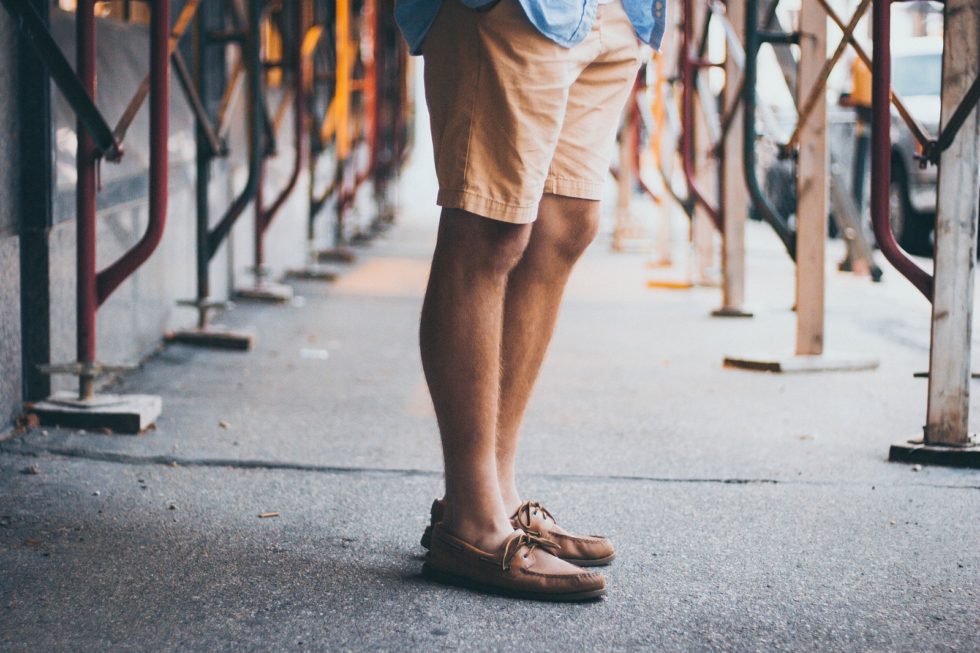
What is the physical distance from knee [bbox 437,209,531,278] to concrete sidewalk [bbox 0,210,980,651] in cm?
55

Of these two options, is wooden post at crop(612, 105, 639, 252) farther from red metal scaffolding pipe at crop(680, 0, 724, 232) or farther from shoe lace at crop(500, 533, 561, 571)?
shoe lace at crop(500, 533, 561, 571)

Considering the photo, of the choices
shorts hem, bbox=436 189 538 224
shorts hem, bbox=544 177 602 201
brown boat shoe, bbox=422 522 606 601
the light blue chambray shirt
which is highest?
the light blue chambray shirt

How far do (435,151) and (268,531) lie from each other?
843 mm

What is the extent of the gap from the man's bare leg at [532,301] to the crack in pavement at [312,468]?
2.23 feet

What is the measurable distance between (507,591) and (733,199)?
400cm

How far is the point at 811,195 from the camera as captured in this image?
4.59 metres

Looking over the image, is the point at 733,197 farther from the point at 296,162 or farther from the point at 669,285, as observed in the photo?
the point at 296,162

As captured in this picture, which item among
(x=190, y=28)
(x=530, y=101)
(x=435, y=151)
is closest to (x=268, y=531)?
(x=435, y=151)

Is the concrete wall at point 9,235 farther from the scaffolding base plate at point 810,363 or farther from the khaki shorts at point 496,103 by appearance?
the scaffolding base plate at point 810,363

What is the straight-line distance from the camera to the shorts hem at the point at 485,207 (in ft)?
6.83

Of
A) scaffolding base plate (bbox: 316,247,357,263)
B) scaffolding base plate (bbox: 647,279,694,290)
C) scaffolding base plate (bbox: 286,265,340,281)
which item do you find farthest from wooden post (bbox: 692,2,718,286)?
scaffolding base plate (bbox: 316,247,357,263)

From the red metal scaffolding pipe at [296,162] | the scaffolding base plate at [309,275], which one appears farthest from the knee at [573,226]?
A: the scaffolding base plate at [309,275]

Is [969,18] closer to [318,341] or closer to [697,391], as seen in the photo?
[697,391]

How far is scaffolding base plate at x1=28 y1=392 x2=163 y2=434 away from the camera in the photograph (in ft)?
10.9
